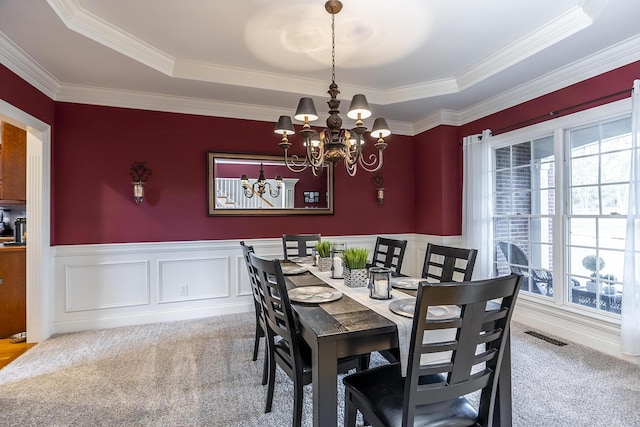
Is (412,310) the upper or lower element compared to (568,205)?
lower

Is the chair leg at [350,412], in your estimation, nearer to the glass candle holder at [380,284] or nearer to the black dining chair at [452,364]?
the black dining chair at [452,364]

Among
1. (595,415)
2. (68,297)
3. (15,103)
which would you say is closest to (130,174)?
(15,103)

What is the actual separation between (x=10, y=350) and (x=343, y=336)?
3.42 m

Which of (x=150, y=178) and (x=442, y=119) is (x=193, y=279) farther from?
(x=442, y=119)

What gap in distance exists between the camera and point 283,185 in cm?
416

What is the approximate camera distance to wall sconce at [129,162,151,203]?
3.46 metres

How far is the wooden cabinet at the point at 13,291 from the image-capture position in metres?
3.27

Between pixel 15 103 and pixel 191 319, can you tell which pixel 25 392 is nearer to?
pixel 191 319

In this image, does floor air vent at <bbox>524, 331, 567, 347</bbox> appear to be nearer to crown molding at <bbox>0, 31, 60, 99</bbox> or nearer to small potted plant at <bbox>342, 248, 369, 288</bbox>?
small potted plant at <bbox>342, 248, 369, 288</bbox>

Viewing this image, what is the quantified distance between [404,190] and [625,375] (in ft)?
9.89

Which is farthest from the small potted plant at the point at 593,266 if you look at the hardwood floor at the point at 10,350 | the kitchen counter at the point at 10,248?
the kitchen counter at the point at 10,248

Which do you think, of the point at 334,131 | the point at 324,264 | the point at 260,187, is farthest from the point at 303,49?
the point at 324,264

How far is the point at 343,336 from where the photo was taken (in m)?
1.36

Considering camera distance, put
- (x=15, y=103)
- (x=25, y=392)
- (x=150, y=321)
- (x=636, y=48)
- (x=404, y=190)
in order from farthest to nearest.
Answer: (x=404, y=190)
(x=150, y=321)
(x=15, y=103)
(x=636, y=48)
(x=25, y=392)
